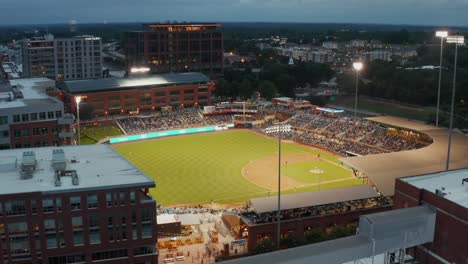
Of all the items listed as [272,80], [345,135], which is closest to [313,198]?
[345,135]

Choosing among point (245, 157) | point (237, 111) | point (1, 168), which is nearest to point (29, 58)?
point (237, 111)

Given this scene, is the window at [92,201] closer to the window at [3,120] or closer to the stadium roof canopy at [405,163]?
the window at [3,120]

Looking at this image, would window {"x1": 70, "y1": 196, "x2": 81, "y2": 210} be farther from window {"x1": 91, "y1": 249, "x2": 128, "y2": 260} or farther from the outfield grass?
the outfield grass

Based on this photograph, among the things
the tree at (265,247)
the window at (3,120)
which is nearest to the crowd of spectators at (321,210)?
the tree at (265,247)

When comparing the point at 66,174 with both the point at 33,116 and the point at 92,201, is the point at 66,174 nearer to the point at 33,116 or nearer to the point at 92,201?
the point at 92,201

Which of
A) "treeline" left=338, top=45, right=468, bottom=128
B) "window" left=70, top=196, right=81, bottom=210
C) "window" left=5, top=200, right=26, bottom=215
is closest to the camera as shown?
"window" left=5, top=200, right=26, bottom=215

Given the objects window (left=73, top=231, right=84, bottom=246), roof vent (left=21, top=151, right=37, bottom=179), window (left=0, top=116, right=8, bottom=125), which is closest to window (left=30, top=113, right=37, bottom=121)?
window (left=0, top=116, right=8, bottom=125)

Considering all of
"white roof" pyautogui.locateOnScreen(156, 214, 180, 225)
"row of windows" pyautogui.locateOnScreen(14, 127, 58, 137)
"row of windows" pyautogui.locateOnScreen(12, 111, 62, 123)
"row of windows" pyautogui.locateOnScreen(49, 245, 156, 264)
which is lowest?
"white roof" pyautogui.locateOnScreen(156, 214, 180, 225)

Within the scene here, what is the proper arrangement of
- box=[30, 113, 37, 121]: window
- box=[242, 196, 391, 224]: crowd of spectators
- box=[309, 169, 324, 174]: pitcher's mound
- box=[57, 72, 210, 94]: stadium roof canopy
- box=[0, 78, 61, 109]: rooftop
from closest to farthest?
box=[242, 196, 391, 224]: crowd of spectators → box=[30, 113, 37, 121]: window → box=[0, 78, 61, 109]: rooftop → box=[309, 169, 324, 174]: pitcher's mound → box=[57, 72, 210, 94]: stadium roof canopy

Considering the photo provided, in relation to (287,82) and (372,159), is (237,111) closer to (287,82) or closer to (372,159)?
(287,82)
